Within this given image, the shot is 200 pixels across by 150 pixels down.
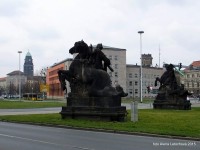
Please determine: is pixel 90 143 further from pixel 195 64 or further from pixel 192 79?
pixel 195 64

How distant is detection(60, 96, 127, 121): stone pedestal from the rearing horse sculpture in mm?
315

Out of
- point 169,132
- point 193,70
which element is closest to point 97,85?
point 169,132

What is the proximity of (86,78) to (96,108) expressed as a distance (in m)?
2.04

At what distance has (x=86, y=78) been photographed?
2619 centimetres

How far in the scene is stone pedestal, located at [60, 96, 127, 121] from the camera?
24750 mm

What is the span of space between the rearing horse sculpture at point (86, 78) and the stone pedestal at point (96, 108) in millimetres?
315

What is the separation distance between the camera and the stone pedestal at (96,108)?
24.8m

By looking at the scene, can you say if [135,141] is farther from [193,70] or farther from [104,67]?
[193,70]

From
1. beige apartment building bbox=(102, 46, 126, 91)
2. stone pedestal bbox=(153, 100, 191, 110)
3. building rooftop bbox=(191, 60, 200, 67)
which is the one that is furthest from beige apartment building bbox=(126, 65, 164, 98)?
stone pedestal bbox=(153, 100, 191, 110)

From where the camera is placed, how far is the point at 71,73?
89.4ft

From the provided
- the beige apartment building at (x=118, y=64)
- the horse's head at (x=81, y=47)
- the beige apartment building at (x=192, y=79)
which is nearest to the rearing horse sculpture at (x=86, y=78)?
the horse's head at (x=81, y=47)

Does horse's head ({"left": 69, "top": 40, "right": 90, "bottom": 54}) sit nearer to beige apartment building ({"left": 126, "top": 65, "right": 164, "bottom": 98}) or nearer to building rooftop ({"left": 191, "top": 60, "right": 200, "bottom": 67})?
beige apartment building ({"left": 126, "top": 65, "right": 164, "bottom": 98})

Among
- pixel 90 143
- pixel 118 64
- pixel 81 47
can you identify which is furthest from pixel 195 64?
pixel 90 143

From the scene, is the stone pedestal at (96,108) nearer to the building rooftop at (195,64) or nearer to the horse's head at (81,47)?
the horse's head at (81,47)
